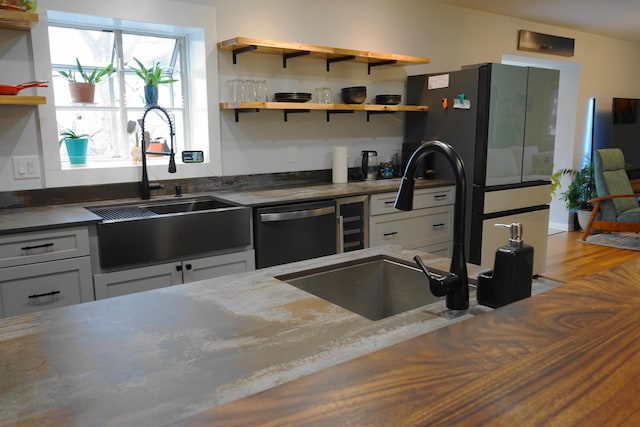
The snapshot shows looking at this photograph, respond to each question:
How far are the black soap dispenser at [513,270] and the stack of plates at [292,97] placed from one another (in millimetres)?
2542

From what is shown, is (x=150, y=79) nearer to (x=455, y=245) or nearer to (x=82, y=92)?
(x=82, y=92)

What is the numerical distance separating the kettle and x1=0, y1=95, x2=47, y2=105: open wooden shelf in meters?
2.35

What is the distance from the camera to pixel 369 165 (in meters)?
4.14

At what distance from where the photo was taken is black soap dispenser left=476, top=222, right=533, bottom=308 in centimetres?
115

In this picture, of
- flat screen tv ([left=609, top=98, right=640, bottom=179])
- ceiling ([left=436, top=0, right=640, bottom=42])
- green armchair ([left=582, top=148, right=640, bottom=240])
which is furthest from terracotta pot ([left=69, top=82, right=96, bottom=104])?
flat screen tv ([left=609, top=98, right=640, bottom=179])

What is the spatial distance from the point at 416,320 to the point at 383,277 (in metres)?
0.60

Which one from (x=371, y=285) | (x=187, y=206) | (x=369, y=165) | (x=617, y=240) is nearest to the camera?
(x=371, y=285)

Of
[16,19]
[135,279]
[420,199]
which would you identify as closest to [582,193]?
[420,199]

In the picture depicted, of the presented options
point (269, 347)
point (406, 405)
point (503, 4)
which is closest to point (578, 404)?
point (406, 405)

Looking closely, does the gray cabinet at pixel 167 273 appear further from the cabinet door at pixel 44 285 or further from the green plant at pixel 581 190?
the green plant at pixel 581 190

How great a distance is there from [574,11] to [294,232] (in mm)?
4021

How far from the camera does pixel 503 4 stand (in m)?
4.75

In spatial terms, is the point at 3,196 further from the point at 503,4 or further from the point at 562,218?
the point at 562,218

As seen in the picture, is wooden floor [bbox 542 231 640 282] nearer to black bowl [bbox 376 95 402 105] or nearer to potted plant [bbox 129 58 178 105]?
black bowl [bbox 376 95 402 105]
